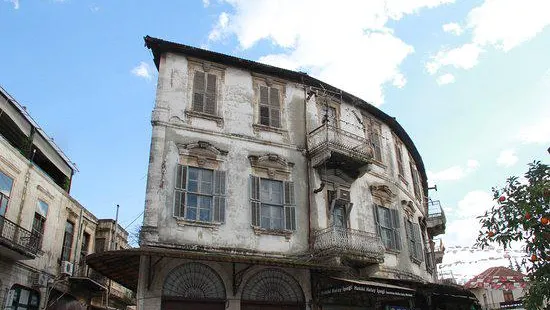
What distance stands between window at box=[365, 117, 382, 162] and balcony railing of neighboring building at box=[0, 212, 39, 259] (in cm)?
1347

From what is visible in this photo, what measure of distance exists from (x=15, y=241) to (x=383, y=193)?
1344 cm

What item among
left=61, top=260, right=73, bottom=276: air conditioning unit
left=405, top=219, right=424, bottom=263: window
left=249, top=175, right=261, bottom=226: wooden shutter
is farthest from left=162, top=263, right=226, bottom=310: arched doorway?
left=61, top=260, right=73, bottom=276: air conditioning unit

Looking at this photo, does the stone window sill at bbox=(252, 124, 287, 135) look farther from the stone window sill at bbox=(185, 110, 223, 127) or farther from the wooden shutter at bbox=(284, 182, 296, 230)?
the wooden shutter at bbox=(284, 182, 296, 230)

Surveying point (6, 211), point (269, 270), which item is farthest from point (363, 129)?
point (6, 211)

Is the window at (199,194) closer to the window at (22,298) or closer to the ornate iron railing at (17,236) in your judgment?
the ornate iron railing at (17,236)

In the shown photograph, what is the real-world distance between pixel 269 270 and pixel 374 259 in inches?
136

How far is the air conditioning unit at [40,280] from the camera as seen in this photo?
1825 cm

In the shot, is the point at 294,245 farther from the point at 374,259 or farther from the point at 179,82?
the point at 179,82

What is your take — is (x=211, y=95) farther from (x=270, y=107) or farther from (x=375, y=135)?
(x=375, y=135)

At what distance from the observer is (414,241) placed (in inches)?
751

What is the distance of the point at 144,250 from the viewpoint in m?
11.2

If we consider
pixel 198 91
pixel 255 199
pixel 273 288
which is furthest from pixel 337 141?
pixel 273 288

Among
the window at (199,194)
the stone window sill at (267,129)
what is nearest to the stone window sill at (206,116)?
the stone window sill at (267,129)

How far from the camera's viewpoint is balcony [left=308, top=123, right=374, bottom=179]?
51.3ft
